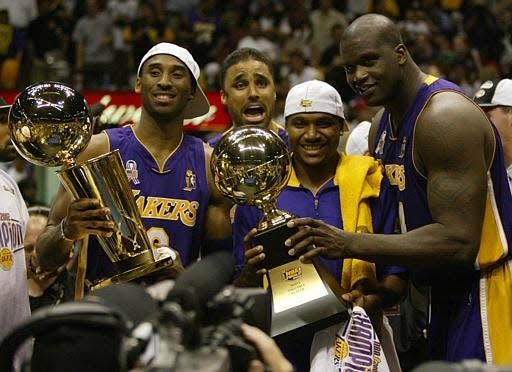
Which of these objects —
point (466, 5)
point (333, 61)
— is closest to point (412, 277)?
point (333, 61)

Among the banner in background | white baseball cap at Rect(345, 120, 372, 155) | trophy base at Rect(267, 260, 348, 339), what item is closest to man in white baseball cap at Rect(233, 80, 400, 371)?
trophy base at Rect(267, 260, 348, 339)

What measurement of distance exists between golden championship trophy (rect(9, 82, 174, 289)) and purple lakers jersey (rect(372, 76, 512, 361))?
0.93 metres

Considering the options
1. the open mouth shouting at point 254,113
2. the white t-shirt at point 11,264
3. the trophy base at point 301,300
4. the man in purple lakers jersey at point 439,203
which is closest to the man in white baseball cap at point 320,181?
the man in purple lakers jersey at point 439,203

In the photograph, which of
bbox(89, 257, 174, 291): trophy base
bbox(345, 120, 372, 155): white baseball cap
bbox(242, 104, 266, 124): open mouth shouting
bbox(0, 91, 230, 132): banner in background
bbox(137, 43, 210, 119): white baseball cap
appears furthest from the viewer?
bbox(0, 91, 230, 132): banner in background

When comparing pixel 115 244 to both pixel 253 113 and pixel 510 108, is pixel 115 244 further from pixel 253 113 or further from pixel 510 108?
pixel 510 108

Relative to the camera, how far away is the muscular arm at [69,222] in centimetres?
358

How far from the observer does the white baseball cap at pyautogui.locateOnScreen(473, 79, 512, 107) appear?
489 centimetres

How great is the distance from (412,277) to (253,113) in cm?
149

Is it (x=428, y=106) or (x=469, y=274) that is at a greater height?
(x=428, y=106)

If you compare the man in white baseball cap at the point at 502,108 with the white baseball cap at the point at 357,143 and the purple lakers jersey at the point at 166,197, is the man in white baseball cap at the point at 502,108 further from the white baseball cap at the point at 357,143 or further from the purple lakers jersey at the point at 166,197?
the purple lakers jersey at the point at 166,197

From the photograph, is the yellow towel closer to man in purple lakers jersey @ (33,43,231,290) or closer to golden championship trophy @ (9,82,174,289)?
man in purple lakers jersey @ (33,43,231,290)

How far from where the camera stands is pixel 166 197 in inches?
163

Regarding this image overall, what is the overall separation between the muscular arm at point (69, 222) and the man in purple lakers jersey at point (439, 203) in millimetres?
707

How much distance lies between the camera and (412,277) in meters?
3.99
